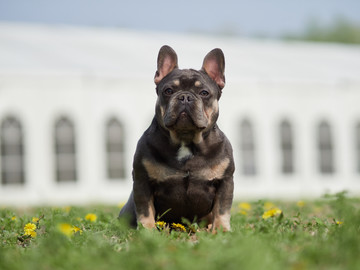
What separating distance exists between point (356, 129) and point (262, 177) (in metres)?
5.03

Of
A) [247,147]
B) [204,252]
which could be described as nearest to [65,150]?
[247,147]

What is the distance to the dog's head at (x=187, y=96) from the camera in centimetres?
437

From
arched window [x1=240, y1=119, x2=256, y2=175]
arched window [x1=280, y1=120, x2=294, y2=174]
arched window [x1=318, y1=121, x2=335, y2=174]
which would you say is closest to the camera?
arched window [x1=240, y1=119, x2=256, y2=175]

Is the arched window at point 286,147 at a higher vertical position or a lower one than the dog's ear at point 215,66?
lower

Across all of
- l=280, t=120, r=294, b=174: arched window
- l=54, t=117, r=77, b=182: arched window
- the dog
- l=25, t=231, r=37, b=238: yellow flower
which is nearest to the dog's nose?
the dog

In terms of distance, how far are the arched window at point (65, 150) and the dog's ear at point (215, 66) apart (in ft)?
49.2

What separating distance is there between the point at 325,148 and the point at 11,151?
1275cm

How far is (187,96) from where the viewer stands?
445 centimetres

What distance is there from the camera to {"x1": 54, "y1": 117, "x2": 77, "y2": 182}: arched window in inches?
756

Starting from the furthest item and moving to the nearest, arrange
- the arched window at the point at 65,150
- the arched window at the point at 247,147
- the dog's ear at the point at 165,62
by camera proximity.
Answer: the arched window at the point at 247,147, the arched window at the point at 65,150, the dog's ear at the point at 165,62

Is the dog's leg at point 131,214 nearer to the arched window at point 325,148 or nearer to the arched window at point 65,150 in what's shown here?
the arched window at point 65,150

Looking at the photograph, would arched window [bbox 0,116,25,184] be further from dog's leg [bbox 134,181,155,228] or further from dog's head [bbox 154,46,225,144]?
dog's leg [bbox 134,181,155,228]

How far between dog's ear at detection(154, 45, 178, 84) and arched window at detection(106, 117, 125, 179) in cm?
1511

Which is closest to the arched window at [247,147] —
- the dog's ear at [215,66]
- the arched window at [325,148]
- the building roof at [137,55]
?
the building roof at [137,55]
